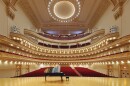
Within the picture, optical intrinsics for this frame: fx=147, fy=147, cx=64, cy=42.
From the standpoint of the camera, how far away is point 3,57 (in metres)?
8.09

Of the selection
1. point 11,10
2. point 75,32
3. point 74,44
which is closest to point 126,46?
point 11,10

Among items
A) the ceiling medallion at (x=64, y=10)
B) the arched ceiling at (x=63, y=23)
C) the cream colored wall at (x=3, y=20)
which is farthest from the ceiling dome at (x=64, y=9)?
the cream colored wall at (x=3, y=20)

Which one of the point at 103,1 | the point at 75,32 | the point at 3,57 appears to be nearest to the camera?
the point at 3,57

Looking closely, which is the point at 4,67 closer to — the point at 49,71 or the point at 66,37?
the point at 49,71

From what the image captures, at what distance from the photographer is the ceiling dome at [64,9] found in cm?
1725

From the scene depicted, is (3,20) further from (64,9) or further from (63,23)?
(63,23)

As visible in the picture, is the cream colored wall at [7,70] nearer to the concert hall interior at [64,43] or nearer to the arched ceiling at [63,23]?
the concert hall interior at [64,43]

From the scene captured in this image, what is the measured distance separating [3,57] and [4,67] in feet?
5.34

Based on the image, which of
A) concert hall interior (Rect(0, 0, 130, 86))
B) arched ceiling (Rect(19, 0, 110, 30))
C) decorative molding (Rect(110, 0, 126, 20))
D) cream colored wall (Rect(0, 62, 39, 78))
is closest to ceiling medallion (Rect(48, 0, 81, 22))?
A: concert hall interior (Rect(0, 0, 130, 86))

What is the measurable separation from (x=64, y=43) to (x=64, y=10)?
5.66 metres

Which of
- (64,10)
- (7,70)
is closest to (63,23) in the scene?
(64,10)

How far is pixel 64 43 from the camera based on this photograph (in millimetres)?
22312

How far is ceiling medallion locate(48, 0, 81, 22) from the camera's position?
55.5 ft

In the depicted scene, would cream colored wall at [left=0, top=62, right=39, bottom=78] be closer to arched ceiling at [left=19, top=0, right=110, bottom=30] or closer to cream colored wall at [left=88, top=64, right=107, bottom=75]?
arched ceiling at [left=19, top=0, right=110, bottom=30]
